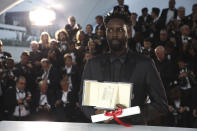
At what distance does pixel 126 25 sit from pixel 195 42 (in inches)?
82.9

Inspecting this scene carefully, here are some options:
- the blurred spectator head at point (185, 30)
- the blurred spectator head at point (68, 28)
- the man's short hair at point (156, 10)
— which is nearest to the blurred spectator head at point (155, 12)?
the man's short hair at point (156, 10)

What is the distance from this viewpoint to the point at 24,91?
3424 millimetres

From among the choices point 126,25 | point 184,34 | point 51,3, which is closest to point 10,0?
point 126,25

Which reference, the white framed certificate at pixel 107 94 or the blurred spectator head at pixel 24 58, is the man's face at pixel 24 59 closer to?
the blurred spectator head at pixel 24 58

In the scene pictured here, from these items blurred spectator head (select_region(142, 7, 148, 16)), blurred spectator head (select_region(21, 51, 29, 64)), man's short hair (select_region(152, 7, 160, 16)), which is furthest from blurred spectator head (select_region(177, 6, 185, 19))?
blurred spectator head (select_region(21, 51, 29, 64))

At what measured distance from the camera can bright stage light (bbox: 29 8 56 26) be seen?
12.0 ft

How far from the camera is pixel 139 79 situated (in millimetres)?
1344

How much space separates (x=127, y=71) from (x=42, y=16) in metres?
2.57

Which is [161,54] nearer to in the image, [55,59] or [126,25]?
[55,59]

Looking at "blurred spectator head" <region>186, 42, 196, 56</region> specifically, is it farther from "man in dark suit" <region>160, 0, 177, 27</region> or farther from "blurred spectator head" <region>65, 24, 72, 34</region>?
"blurred spectator head" <region>65, 24, 72, 34</region>

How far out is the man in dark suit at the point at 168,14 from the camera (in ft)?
11.5

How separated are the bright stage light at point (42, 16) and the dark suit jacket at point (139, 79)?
238 centimetres

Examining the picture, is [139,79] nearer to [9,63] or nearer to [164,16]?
[164,16]

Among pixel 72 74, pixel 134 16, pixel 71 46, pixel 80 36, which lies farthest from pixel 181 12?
pixel 72 74
